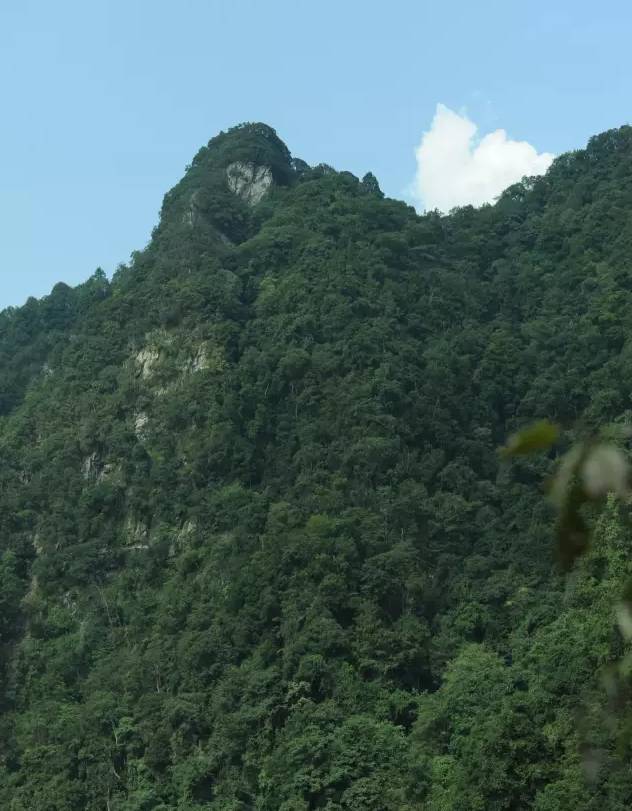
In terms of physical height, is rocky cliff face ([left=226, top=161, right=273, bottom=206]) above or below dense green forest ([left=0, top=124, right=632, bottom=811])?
above

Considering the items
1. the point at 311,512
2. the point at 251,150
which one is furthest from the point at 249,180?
the point at 311,512

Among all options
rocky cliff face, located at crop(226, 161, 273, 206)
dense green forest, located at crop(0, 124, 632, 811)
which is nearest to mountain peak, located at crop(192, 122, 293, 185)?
rocky cliff face, located at crop(226, 161, 273, 206)

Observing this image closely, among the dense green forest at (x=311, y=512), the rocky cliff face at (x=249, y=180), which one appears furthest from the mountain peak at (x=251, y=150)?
the dense green forest at (x=311, y=512)

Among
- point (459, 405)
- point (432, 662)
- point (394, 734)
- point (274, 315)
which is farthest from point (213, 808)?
point (274, 315)

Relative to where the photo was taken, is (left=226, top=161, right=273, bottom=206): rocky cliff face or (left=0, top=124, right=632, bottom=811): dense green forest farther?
(left=226, top=161, right=273, bottom=206): rocky cliff face

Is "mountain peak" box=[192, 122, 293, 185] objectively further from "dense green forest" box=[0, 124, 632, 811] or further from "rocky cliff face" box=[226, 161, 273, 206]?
"dense green forest" box=[0, 124, 632, 811]

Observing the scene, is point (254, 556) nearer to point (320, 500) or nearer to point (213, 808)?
point (320, 500)

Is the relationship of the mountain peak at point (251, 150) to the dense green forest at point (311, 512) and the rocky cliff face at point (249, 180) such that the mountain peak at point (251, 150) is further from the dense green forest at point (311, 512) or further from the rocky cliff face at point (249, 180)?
the dense green forest at point (311, 512)

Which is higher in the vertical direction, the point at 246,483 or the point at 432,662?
the point at 246,483
